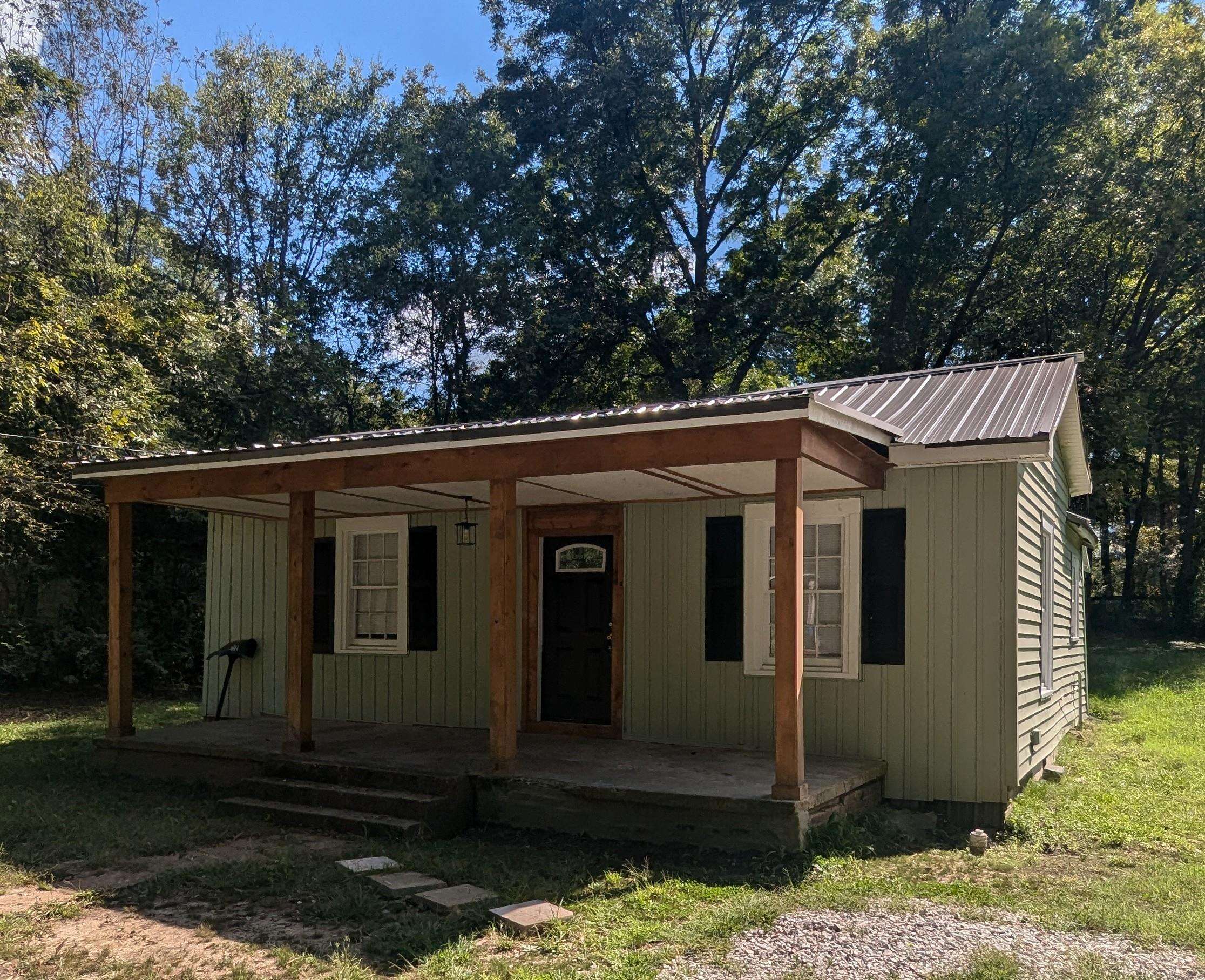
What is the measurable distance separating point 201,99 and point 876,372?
1455 cm

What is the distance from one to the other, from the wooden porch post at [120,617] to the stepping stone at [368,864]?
162 inches

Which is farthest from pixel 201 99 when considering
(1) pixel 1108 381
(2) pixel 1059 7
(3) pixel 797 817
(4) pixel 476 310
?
(3) pixel 797 817

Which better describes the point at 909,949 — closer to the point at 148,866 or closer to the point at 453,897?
the point at 453,897

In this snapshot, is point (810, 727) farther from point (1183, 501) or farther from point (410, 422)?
point (1183, 501)

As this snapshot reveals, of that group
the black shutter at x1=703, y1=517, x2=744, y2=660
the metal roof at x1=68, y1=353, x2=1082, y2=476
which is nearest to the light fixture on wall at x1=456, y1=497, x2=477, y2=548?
the metal roof at x1=68, y1=353, x2=1082, y2=476

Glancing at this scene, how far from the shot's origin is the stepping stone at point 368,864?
17.6ft

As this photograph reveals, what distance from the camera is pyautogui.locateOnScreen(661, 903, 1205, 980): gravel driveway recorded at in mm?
3879

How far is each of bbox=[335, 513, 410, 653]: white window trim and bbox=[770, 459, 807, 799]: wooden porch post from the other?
496cm

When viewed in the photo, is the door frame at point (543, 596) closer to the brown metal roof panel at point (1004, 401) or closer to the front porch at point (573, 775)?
the front porch at point (573, 775)

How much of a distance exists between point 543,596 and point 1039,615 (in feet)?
13.9

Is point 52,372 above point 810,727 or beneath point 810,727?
above

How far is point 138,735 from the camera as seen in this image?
28.6 feet

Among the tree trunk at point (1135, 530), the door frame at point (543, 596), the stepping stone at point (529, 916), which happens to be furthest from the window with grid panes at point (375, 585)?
the tree trunk at point (1135, 530)

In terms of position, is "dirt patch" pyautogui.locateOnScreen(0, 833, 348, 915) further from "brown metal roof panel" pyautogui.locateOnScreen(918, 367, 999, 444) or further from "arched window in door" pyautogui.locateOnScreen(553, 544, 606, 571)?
"brown metal roof panel" pyautogui.locateOnScreen(918, 367, 999, 444)
